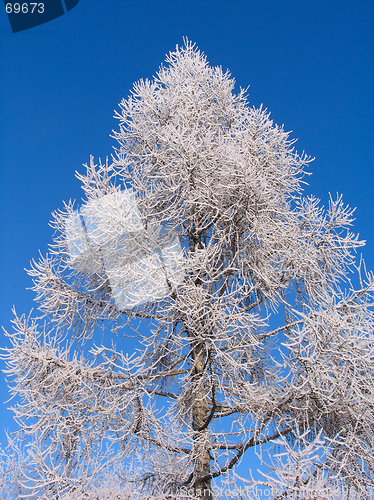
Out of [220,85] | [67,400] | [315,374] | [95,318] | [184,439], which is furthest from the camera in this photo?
[220,85]

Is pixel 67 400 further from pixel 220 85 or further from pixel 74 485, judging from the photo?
pixel 220 85

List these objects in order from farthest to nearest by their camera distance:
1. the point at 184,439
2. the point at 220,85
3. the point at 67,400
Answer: the point at 220,85 → the point at 67,400 → the point at 184,439

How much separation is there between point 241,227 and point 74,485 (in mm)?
3641

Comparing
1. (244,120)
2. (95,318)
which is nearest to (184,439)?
(95,318)

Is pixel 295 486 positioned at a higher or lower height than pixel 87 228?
lower

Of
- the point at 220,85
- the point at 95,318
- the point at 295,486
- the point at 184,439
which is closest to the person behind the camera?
the point at 295,486

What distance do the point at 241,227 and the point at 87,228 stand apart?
7.57 ft

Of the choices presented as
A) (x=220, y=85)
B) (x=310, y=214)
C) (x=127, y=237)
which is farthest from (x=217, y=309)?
(x=220, y=85)

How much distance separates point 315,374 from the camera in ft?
14.2

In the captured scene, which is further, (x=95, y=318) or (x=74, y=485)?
(x=95, y=318)

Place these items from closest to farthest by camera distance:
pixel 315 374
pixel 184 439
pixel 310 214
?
pixel 315 374 → pixel 184 439 → pixel 310 214

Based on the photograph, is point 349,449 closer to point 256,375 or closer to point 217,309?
point 217,309

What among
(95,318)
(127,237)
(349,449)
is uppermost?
(127,237)

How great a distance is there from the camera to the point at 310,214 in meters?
6.90
